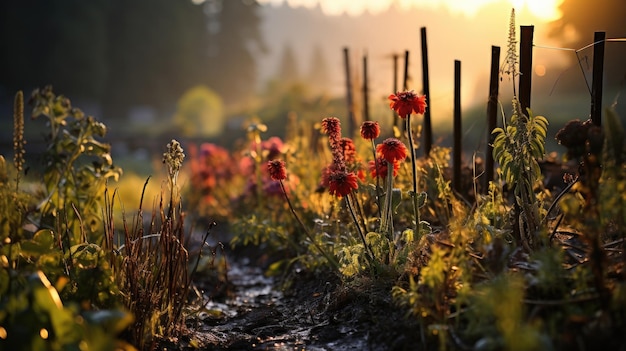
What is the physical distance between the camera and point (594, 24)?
1659cm

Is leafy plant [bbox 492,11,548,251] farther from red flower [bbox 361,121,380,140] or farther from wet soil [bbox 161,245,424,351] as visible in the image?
wet soil [bbox 161,245,424,351]

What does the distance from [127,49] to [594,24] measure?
103 ft

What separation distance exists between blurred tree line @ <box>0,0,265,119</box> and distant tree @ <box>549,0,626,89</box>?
26.6 metres

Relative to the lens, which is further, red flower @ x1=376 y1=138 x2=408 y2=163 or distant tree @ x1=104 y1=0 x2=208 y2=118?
distant tree @ x1=104 y1=0 x2=208 y2=118

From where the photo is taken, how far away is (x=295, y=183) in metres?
5.85

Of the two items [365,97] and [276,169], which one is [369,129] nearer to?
[276,169]

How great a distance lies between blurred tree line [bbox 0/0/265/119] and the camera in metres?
37.3

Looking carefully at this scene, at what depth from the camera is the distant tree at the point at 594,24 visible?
634 inches

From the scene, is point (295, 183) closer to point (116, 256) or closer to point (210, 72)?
point (116, 256)

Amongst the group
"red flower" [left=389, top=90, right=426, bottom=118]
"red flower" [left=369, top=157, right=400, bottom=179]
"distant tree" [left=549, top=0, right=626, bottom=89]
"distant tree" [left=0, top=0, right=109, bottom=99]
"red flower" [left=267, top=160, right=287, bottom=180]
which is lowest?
"red flower" [left=267, top=160, right=287, bottom=180]

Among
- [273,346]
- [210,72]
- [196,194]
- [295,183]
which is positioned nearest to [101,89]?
[210,72]

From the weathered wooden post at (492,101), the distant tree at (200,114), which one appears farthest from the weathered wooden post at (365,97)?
the distant tree at (200,114)

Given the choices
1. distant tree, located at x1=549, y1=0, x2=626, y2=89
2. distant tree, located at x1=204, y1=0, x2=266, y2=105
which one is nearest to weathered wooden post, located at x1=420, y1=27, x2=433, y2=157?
distant tree, located at x1=549, y1=0, x2=626, y2=89

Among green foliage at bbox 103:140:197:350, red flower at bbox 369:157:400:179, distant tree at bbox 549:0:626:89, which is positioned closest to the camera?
green foliage at bbox 103:140:197:350
